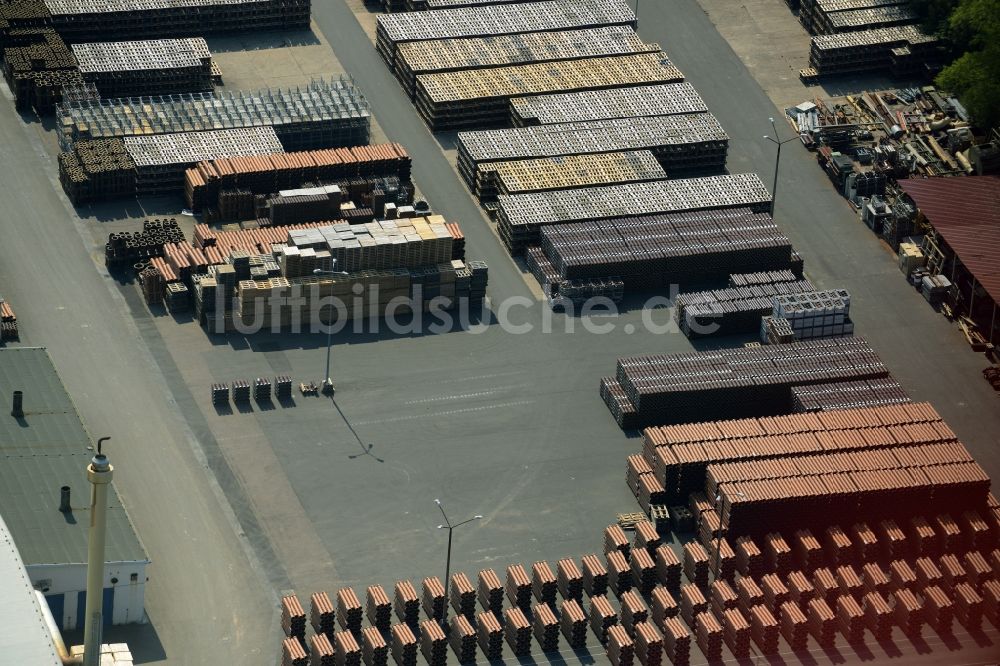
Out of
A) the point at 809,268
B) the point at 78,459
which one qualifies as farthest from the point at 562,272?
the point at 78,459

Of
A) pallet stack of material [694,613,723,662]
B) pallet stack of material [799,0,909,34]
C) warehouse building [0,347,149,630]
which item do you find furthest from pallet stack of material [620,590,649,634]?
pallet stack of material [799,0,909,34]

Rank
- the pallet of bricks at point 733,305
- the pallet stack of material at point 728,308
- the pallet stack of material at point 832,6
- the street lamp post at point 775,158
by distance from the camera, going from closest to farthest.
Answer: the pallet stack of material at point 728,308 → the pallet of bricks at point 733,305 → the street lamp post at point 775,158 → the pallet stack of material at point 832,6

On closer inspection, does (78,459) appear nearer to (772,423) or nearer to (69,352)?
(69,352)

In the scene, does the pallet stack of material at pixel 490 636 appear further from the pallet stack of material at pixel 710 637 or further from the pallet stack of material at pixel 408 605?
the pallet stack of material at pixel 710 637

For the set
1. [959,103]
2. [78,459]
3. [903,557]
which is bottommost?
[903,557]

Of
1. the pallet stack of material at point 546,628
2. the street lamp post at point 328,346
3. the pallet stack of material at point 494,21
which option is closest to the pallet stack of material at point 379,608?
the pallet stack of material at point 546,628

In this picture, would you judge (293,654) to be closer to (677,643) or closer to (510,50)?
(677,643)
